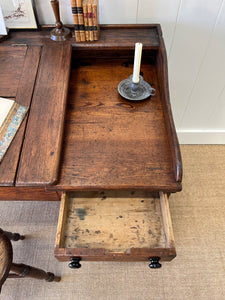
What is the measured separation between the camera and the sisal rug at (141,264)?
1143mm

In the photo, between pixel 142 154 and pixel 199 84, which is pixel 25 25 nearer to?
pixel 142 154

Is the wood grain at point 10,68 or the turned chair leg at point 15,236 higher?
the wood grain at point 10,68

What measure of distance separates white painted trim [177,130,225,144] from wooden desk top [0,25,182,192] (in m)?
0.75

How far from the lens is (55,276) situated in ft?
3.81

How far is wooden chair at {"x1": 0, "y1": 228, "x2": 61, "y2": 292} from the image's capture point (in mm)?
772

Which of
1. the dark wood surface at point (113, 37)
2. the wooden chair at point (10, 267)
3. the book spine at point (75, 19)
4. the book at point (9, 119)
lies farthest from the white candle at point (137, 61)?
the wooden chair at point (10, 267)

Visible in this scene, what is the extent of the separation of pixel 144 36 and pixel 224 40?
0.41 metres

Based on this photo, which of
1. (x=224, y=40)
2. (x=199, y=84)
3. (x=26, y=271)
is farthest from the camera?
(x=199, y=84)

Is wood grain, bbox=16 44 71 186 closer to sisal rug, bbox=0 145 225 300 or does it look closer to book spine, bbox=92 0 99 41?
book spine, bbox=92 0 99 41

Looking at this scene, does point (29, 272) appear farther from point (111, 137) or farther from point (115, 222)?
point (111, 137)

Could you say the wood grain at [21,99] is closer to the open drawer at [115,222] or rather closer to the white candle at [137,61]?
the open drawer at [115,222]

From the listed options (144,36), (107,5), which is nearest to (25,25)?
(107,5)

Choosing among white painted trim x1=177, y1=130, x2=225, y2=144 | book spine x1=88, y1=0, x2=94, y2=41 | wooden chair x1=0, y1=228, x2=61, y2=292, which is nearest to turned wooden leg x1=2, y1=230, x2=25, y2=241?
wooden chair x1=0, y1=228, x2=61, y2=292

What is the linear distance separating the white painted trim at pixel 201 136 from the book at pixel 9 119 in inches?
44.5
